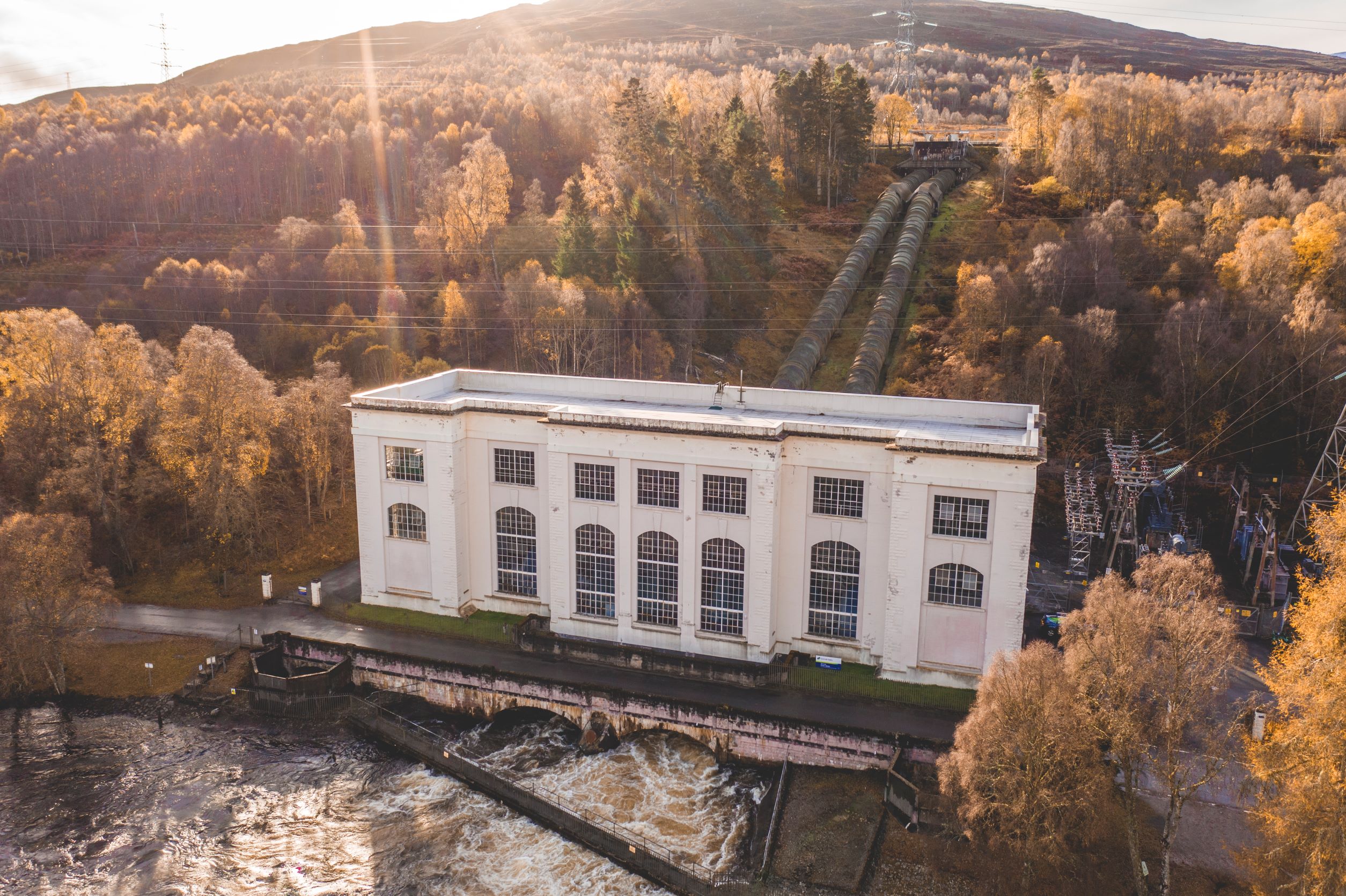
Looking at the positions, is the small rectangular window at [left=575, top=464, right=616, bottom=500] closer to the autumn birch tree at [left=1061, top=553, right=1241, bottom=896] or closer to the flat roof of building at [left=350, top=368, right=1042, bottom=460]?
the flat roof of building at [left=350, top=368, right=1042, bottom=460]

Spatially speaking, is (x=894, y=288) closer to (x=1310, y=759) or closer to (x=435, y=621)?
(x=435, y=621)

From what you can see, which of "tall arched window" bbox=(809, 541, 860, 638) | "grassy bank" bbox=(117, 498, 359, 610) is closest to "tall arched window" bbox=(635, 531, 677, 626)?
"tall arched window" bbox=(809, 541, 860, 638)

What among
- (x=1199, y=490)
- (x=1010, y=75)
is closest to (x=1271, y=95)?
(x=1199, y=490)

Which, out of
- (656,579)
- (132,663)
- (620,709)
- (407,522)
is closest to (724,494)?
(656,579)

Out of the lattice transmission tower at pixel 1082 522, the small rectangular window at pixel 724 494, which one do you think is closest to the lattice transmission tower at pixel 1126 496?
the lattice transmission tower at pixel 1082 522

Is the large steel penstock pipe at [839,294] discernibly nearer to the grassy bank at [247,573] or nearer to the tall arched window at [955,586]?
the tall arched window at [955,586]

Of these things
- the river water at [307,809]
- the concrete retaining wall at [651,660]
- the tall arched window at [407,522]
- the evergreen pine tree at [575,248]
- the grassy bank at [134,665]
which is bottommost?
the river water at [307,809]

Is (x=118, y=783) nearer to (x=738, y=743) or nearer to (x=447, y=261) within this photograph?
(x=738, y=743)
